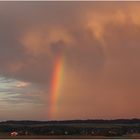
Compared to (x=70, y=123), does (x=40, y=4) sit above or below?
above

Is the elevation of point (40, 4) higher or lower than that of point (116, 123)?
higher

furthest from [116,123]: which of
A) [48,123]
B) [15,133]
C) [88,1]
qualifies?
[88,1]

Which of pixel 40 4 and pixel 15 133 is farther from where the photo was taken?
pixel 40 4

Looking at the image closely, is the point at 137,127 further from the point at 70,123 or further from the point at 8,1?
the point at 8,1

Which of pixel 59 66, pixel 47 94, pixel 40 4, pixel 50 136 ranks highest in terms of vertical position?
pixel 40 4

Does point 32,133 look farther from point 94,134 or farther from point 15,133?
point 94,134

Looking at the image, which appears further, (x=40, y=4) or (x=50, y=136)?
(x=40, y=4)

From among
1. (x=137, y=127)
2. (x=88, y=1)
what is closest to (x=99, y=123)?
(x=137, y=127)
